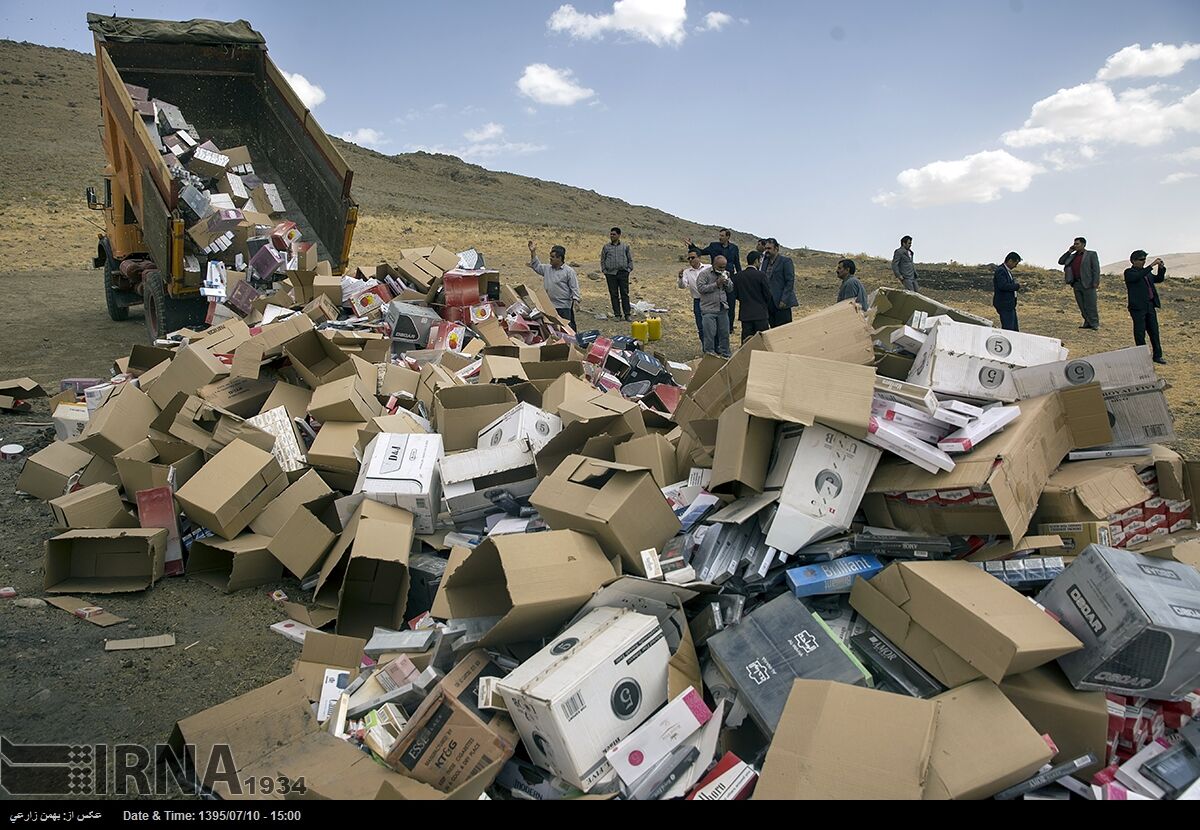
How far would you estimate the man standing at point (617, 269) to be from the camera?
11023mm

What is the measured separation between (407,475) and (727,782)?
7.62 ft

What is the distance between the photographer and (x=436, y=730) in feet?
8.26

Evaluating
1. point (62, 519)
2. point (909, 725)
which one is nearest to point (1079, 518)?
point (909, 725)

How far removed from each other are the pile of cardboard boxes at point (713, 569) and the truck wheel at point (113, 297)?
5.07m

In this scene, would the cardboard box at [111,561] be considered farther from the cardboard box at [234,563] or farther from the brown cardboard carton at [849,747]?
the brown cardboard carton at [849,747]

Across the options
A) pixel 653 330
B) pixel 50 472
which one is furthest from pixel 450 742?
pixel 653 330

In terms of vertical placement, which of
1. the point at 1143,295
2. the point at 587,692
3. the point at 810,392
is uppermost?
the point at 1143,295

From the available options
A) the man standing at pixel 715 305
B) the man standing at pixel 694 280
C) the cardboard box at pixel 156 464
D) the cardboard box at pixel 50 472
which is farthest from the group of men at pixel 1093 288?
the cardboard box at pixel 50 472

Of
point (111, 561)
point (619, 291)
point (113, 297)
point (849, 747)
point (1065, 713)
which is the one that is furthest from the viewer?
point (619, 291)

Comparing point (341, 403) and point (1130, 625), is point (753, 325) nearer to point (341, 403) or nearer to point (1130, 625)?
point (341, 403)

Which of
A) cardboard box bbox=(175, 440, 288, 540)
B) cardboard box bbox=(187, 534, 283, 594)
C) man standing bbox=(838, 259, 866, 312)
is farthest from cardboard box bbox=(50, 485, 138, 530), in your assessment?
man standing bbox=(838, 259, 866, 312)

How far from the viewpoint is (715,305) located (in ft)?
28.2

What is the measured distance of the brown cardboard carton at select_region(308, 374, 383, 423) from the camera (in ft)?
15.2

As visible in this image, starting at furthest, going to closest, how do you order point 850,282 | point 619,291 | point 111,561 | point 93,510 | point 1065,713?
point 619,291 → point 850,282 → point 93,510 → point 111,561 → point 1065,713
